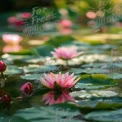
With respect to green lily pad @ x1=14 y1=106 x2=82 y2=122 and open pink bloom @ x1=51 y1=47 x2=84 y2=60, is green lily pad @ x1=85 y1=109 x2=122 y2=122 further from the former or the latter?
open pink bloom @ x1=51 y1=47 x2=84 y2=60

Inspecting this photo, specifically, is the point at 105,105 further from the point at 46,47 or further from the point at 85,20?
the point at 85,20

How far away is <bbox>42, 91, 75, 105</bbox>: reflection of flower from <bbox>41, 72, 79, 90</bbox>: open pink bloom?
27 millimetres

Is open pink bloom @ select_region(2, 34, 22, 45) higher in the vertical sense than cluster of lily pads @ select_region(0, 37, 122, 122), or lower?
higher

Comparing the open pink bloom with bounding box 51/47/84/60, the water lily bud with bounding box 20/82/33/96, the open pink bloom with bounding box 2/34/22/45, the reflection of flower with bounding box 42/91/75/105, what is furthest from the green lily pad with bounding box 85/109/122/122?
the open pink bloom with bounding box 2/34/22/45

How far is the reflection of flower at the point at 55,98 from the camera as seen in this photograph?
1438mm

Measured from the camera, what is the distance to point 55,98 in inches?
58.1

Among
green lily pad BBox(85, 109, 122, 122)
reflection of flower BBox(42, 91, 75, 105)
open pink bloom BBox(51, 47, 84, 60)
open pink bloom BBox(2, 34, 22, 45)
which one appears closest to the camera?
green lily pad BBox(85, 109, 122, 122)

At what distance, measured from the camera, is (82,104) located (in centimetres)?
134

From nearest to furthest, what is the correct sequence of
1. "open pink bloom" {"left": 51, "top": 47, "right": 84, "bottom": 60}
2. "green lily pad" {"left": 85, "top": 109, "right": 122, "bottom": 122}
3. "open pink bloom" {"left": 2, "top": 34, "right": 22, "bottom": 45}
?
"green lily pad" {"left": 85, "top": 109, "right": 122, "bottom": 122} → "open pink bloom" {"left": 51, "top": 47, "right": 84, "bottom": 60} → "open pink bloom" {"left": 2, "top": 34, "right": 22, "bottom": 45}

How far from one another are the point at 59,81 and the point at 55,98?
0.21 ft

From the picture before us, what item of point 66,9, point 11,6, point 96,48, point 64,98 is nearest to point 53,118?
point 64,98

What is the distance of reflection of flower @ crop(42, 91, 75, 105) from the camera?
1438 mm

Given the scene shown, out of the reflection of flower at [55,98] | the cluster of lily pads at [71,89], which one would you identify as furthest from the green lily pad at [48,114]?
the reflection of flower at [55,98]

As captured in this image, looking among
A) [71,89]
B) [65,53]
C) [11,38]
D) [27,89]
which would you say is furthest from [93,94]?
[11,38]
